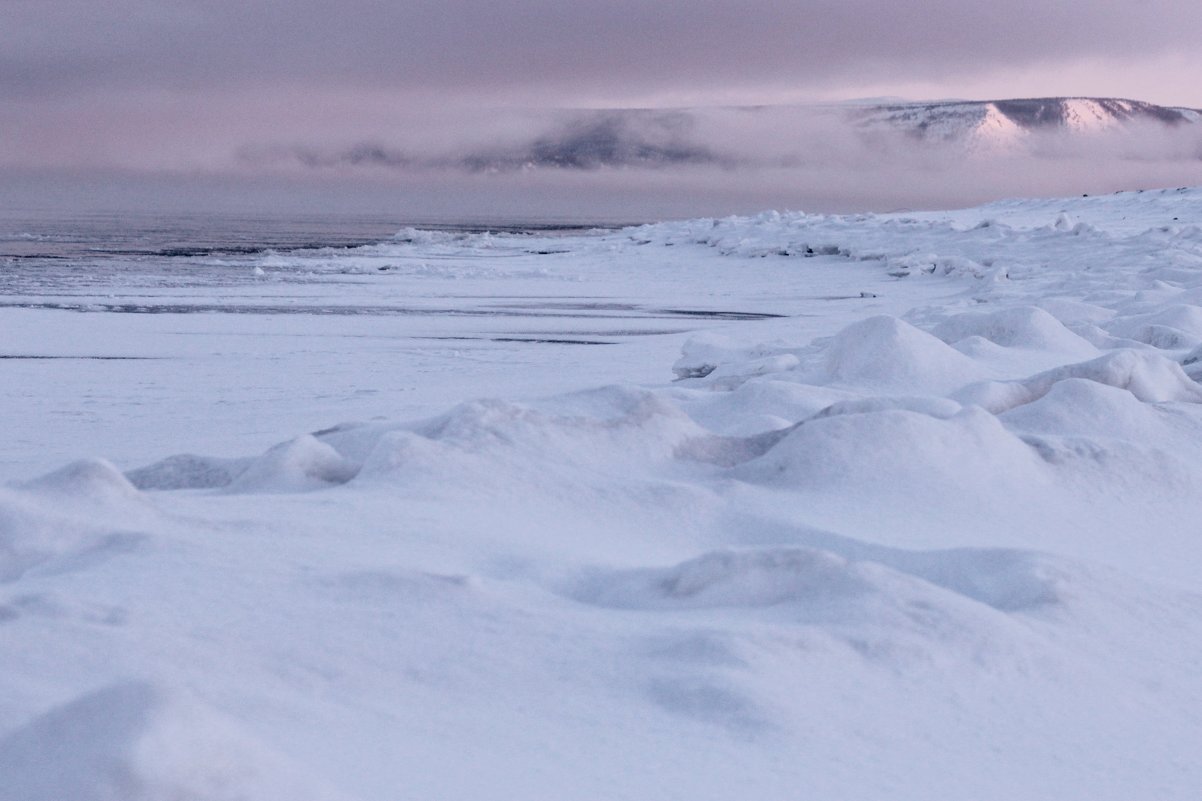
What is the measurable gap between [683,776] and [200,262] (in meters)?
19.2

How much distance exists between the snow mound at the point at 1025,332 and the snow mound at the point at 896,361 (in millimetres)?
1015

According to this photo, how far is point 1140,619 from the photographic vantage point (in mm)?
2242

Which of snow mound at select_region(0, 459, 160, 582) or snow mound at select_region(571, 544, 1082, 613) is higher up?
snow mound at select_region(0, 459, 160, 582)

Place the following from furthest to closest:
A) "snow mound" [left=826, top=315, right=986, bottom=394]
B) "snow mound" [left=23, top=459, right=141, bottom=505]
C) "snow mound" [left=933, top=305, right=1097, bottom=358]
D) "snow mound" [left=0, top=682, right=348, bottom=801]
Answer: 1. "snow mound" [left=933, top=305, right=1097, bottom=358]
2. "snow mound" [left=826, top=315, right=986, bottom=394]
3. "snow mound" [left=23, top=459, right=141, bottom=505]
4. "snow mound" [left=0, top=682, right=348, bottom=801]

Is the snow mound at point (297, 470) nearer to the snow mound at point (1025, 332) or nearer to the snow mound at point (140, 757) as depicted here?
the snow mound at point (140, 757)

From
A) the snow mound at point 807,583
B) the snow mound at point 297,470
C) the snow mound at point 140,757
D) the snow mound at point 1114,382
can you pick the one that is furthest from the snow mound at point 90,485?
the snow mound at point 1114,382

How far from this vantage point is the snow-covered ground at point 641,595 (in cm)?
154

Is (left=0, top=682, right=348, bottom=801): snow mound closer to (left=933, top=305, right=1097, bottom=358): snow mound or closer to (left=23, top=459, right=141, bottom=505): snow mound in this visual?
(left=23, top=459, right=141, bottom=505): snow mound

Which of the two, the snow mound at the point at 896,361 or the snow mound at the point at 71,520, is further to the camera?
the snow mound at the point at 896,361

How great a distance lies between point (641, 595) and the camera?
218 cm

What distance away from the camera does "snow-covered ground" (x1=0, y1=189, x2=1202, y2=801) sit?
60.7 inches

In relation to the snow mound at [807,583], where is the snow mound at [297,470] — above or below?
above

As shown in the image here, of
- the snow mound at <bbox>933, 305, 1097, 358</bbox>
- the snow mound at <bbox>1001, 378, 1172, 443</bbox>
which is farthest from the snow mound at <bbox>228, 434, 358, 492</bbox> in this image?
the snow mound at <bbox>933, 305, 1097, 358</bbox>

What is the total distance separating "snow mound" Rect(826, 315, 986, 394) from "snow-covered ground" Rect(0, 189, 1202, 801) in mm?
17
